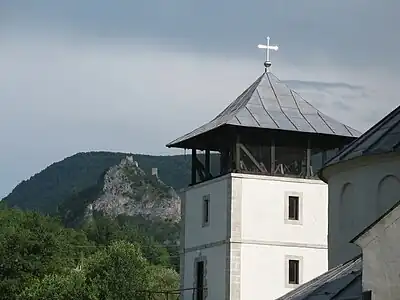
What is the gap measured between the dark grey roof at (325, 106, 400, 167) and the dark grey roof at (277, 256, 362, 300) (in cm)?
191

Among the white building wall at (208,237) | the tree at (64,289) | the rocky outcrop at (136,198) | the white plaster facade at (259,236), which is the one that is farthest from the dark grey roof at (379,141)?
the rocky outcrop at (136,198)

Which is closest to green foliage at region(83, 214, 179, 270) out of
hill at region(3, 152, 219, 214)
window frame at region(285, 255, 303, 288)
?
window frame at region(285, 255, 303, 288)

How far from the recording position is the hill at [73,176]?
6969 inches

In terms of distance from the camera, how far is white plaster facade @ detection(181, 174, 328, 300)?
1753 inches

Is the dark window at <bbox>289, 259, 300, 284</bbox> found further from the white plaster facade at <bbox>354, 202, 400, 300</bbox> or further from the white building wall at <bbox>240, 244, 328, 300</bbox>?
→ the white plaster facade at <bbox>354, 202, 400, 300</bbox>

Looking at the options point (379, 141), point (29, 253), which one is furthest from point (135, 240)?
point (379, 141)

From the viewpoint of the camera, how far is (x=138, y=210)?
440 feet

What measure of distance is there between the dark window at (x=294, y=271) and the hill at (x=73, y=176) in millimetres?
126256

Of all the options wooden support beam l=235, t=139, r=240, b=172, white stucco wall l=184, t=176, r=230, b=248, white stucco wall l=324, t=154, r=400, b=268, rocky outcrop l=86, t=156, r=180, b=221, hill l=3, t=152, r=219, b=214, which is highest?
hill l=3, t=152, r=219, b=214

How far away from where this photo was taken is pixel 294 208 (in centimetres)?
4603

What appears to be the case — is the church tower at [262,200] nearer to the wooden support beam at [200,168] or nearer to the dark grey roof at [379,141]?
the wooden support beam at [200,168]

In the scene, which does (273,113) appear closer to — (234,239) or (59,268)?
(234,239)

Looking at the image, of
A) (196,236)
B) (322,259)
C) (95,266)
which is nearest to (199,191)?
(196,236)

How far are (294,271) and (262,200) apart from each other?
2.84 m
